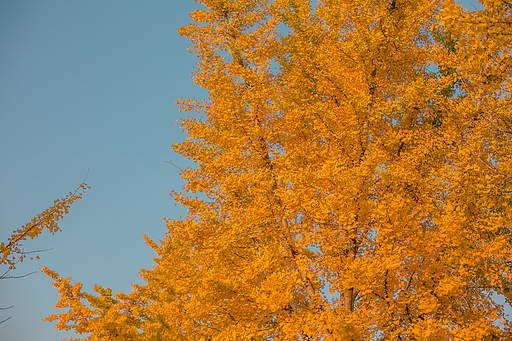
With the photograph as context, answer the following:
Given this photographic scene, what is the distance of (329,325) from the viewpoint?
16.4 feet

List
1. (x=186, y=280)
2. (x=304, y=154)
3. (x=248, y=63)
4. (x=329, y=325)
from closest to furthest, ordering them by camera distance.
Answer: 1. (x=329, y=325)
2. (x=186, y=280)
3. (x=304, y=154)
4. (x=248, y=63)

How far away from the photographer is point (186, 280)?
636cm

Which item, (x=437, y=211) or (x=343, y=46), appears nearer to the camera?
(x=437, y=211)

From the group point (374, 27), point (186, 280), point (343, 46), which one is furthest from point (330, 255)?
point (374, 27)

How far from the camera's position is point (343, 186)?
5652 millimetres

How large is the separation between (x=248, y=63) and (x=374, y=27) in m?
2.89

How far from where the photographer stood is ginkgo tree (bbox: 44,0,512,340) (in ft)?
17.8

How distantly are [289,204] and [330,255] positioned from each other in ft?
3.62

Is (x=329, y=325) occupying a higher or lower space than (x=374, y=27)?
lower

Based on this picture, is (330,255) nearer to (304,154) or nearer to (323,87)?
(304,154)

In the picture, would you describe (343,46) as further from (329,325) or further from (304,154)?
(329,325)

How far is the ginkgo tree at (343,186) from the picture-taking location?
213 inches

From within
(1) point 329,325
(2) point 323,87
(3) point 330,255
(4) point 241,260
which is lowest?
(1) point 329,325

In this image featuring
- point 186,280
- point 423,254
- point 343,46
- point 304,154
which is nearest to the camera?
point 423,254
